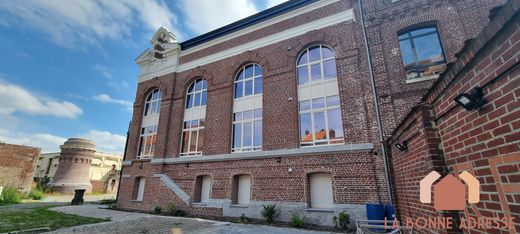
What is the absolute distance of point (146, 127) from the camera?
17578mm

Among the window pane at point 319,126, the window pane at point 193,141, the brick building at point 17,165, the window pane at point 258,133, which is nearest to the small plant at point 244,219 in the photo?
the window pane at point 258,133

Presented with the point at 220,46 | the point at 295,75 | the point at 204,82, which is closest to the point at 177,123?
the point at 204,82

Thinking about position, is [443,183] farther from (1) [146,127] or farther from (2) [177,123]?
(1) [146,127]

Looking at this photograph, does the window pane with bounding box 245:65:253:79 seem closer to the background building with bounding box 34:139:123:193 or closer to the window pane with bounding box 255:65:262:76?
the window pane with bounding box 255:65:262:76

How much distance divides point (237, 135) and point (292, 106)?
3.61 meters

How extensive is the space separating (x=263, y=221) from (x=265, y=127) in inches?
176

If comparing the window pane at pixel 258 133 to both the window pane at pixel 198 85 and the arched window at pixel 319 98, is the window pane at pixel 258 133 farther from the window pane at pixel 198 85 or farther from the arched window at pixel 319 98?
the window pane at pixel 198 85

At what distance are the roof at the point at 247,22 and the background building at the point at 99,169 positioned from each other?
33.2 metres

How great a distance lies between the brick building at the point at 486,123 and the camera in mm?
2100

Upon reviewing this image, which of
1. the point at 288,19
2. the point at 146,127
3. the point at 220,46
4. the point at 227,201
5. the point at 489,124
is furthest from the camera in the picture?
the point at 146,127

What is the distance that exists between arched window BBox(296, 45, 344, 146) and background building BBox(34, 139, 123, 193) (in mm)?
39710

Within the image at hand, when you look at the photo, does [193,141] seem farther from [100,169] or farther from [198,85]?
[100,169]

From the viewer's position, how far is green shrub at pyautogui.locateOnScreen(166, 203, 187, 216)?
499 inches

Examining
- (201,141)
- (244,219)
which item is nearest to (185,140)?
(201,141)
